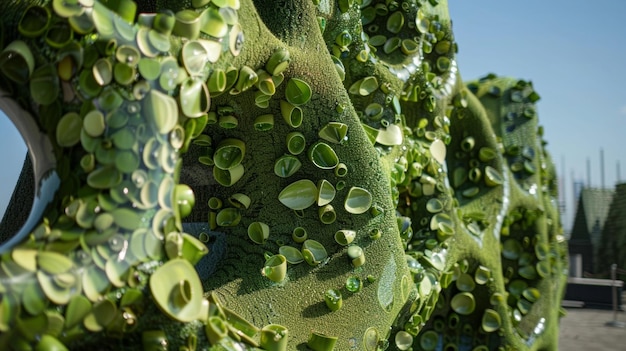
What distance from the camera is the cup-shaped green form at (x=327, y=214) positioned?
46.3 inches

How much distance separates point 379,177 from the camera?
4.11 feet

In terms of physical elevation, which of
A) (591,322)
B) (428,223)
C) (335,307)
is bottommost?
(591,322)

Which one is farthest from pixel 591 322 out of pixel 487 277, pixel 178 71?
pixel 178 71

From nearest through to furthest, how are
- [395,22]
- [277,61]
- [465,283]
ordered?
[277,61], [395,22], [465,283]

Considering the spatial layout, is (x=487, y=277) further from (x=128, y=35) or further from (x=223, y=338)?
(x=128, y=35)

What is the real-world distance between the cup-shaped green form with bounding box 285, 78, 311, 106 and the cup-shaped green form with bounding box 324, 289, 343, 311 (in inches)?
12.2

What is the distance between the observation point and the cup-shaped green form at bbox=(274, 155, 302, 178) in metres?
1.15

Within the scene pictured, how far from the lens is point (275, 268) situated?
1.11 metres

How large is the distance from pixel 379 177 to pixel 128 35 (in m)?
0.56

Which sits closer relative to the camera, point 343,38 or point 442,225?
point 343,38

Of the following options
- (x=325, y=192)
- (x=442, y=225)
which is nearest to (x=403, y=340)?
(x=442, y=225)

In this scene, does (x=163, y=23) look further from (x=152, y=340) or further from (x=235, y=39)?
(x=152, y=340)

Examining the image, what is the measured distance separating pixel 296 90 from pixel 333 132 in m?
0.10

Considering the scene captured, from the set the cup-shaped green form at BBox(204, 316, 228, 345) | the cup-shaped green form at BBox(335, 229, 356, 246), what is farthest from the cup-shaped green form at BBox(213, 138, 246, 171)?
the cup-shaped green form at BBox(204, 316, 228, 345)
